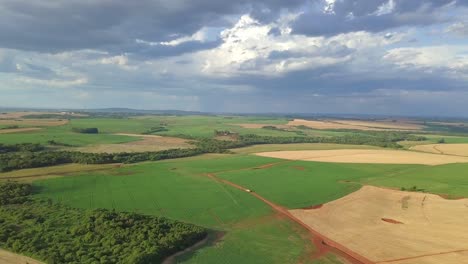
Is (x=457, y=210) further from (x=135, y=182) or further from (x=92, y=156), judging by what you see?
(x=92, y=156)

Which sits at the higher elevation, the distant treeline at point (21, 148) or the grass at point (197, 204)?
the distant treeline at point (21, 148)

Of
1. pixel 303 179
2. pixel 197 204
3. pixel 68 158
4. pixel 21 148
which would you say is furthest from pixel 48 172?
pixel 303 179

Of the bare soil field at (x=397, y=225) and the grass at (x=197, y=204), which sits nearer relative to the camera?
the bare soil field at (x=397, y=225)

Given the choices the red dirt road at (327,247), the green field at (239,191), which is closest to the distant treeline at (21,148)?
the green field at (239,191)

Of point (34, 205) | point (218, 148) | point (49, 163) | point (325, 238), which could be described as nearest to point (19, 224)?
point (34, 205)

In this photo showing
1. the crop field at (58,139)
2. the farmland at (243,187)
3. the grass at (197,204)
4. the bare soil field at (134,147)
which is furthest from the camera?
the crop field at (58,139)

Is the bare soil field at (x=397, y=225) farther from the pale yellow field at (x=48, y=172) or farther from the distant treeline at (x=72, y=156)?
the distant treeline at (x=72, y=156)

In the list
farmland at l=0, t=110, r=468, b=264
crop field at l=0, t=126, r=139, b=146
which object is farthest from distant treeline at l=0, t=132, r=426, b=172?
crop field at l=0, t=126, r=139, b=146
